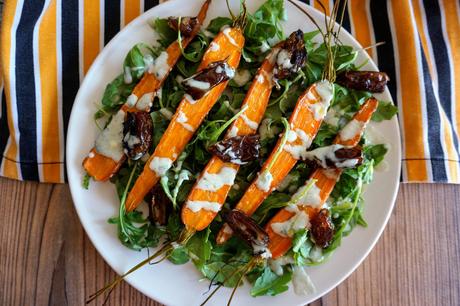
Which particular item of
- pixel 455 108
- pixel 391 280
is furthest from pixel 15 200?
pixel 455 108

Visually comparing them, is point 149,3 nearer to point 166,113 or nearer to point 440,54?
point 166,113

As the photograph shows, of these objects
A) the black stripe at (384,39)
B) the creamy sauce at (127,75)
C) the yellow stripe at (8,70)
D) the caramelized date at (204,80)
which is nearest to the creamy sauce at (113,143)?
the creamy sauce at (127,75)

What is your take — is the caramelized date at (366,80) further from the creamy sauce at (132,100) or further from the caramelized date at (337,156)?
the creamy sauce at (132,100)

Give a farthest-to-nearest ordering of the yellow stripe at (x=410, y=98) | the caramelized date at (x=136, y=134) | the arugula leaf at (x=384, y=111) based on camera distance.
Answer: the yellow stripe at (x=410, y=98), the arugula leaf at (x=384, y=111), the caramelized date at (x=136, y=134)

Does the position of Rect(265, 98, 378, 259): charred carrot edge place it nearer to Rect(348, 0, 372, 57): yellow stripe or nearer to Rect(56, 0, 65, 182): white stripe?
Rect(348, 0, 372, 57): yellow stripe

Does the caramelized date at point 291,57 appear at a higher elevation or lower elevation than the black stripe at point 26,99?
higher

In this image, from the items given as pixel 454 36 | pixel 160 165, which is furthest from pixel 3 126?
pixel 454 36

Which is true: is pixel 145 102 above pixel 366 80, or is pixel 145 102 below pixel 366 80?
below
